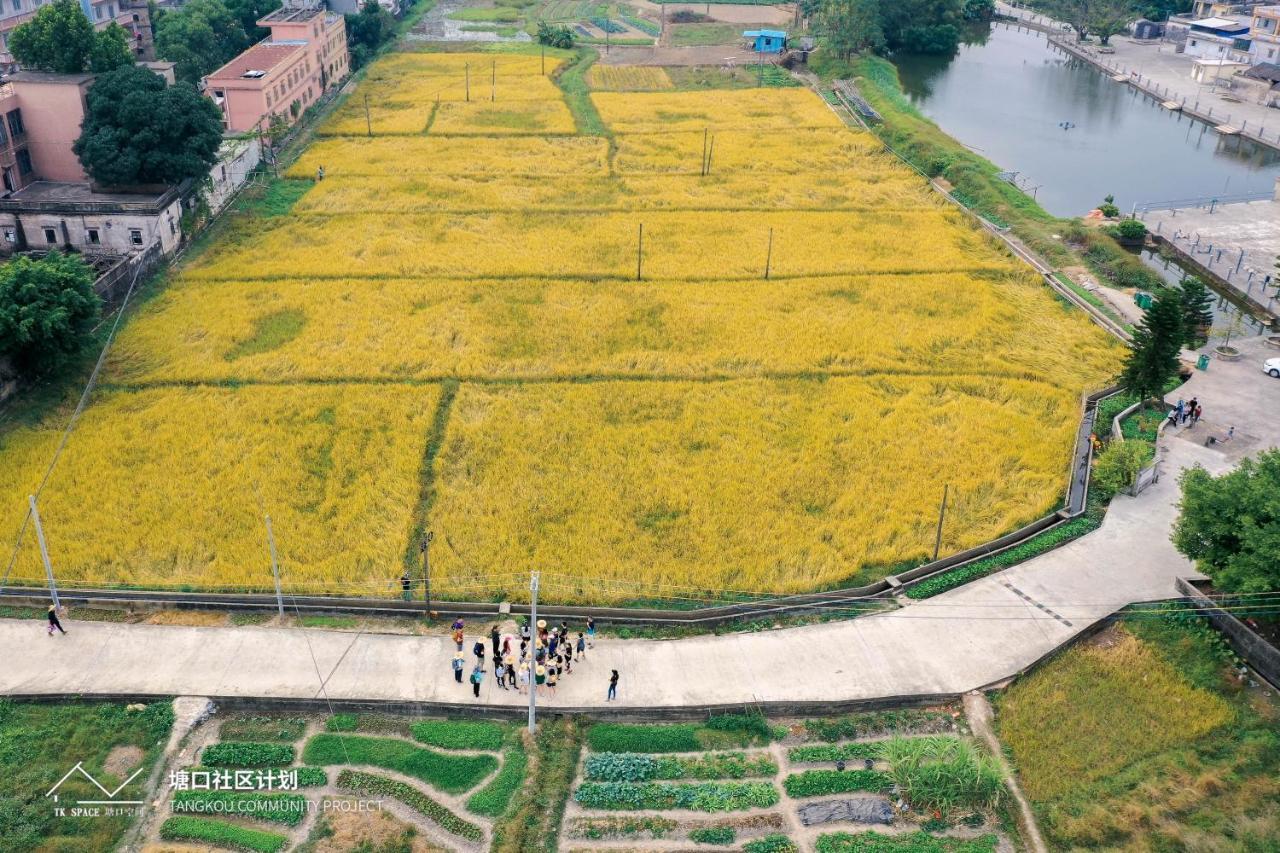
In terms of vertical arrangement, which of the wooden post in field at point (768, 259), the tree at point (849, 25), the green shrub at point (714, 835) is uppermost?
the tree at point (849, 25)

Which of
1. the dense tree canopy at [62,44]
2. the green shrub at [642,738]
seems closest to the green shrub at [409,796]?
the green shrub at [642,738]

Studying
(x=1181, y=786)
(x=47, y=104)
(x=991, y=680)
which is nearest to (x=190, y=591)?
(x=991, y=680)

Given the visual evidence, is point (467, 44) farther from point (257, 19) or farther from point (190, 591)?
point (190, 591)

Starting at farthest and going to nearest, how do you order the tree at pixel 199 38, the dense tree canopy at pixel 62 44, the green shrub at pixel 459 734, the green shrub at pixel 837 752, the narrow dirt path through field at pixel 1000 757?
the tree at pixel 199 38 < the dense tree canopy at pixel 62 44 < the green shrub at pixel 459 734 < the green shrub at pixel 837 752 < the narrow dirt path through field at pixel 1000 757

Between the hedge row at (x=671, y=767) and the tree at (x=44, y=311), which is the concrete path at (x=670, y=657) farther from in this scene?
the tree at (x=44, y=311)

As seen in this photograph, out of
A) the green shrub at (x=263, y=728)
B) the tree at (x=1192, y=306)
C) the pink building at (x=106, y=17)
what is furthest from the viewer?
the pink building at (x=106, y=17)

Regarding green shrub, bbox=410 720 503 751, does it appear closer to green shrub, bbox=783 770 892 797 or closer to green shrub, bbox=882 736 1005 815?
green shrub, bbox=783 770 892 797

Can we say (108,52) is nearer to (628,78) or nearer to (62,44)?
(62,44)
